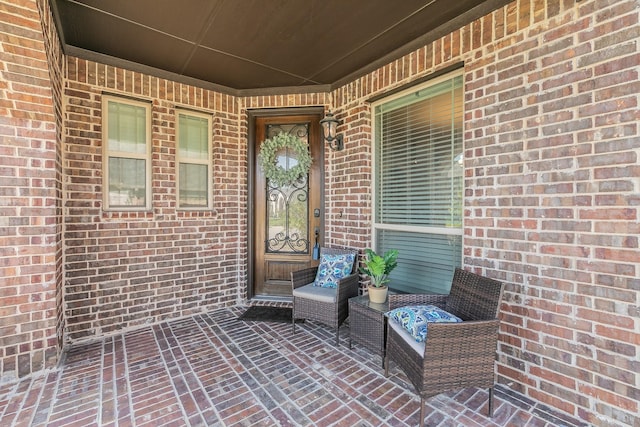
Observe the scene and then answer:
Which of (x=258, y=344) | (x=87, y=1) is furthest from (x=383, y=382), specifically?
(x=87, y=1)

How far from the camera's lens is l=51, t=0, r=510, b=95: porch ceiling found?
2367mm

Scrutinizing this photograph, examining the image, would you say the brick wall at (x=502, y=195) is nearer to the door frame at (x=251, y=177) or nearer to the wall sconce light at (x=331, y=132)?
the wall sconce light at (x=331, y=132)

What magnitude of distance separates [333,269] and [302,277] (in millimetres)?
360

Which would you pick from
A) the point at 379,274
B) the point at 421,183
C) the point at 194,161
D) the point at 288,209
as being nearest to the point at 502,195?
the point at 421,183

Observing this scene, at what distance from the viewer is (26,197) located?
93.1 inches

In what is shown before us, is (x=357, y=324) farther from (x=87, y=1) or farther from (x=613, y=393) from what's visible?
(x=87, y=1)

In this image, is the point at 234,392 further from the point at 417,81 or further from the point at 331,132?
the point at 417,81

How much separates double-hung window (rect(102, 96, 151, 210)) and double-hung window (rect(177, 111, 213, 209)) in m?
0.38

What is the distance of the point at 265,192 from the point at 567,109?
331cm

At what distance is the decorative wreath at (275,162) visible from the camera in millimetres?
4086

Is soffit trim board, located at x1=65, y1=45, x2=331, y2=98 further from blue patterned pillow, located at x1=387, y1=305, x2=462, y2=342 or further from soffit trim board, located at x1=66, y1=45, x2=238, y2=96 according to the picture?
blue patterned pillow, located at x1=387, y1=305, x2=462, y2=342

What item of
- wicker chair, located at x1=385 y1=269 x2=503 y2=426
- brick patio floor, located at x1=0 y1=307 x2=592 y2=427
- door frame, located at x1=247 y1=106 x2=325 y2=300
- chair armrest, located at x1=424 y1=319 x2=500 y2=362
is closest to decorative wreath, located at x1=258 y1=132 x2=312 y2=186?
door frame, located at x1=247 y1=106 x2=325 y2=300

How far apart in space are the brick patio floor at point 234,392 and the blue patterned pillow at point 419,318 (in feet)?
1.66

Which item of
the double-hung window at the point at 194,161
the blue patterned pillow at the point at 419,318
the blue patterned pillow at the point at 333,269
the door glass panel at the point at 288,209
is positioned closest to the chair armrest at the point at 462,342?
the blue patterned pillow at the point at 419,318
